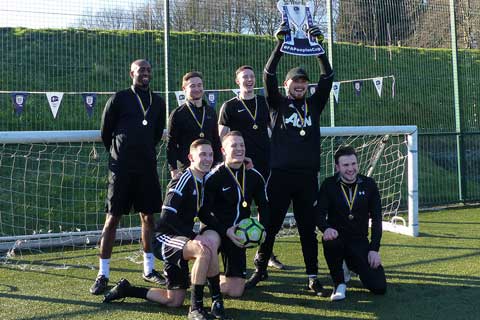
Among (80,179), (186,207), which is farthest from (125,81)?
(186,207)

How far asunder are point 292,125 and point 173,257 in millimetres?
1650

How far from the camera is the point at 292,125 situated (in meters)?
5.05

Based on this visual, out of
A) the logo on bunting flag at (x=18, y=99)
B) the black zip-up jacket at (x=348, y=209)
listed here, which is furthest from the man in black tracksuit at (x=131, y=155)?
the logo on bunting flag at (x=18, y=99)

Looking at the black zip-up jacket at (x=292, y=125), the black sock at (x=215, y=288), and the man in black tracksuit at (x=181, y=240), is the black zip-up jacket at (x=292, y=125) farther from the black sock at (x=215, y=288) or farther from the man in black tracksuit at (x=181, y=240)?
the black sock at (x=215, y=288)

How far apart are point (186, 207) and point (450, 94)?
8348 millimetres

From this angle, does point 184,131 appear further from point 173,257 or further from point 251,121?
point 173,257

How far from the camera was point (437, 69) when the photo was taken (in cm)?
1184

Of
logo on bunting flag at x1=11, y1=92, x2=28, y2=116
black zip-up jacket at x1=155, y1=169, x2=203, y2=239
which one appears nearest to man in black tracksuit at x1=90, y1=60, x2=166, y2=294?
black zip-up jacket at x1=155, y1=169, x2=203, y2=239

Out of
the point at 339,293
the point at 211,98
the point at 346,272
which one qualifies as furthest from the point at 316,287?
the point at 211,98

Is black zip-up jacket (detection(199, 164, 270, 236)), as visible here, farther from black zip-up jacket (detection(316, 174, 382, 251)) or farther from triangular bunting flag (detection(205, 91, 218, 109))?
triangular bunting flag (detection(205, 91, 218, 109))

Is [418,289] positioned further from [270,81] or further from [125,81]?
[125,81]

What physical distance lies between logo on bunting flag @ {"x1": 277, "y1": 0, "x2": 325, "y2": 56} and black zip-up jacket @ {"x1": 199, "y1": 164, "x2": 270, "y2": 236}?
1.25 metres

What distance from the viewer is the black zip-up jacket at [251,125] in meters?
5.32

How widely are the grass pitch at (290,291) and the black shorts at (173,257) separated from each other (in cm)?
22
